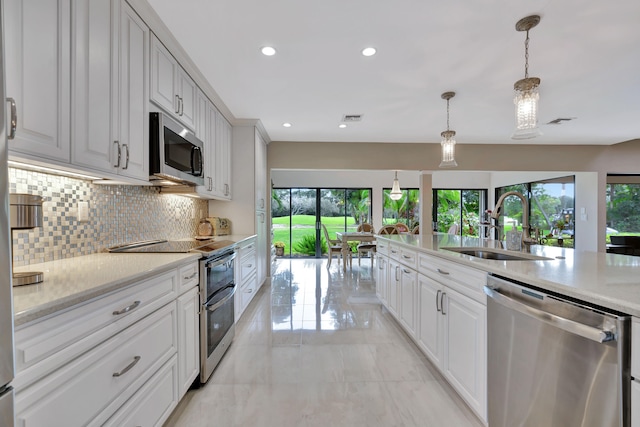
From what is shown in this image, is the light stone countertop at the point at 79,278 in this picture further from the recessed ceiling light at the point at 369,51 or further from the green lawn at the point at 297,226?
the green lawn at the point at 297,226

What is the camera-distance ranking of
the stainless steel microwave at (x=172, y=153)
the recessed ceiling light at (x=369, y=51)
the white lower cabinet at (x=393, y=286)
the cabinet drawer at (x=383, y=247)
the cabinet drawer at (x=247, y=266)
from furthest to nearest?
the cabinet drawer at (x=383, y=247)
the cabinet drawer at (x=247, y=266)
the white lower cabinet at (x=393, y=286)
the recessed ceiling light at (x=369, y=51)
the stainless steel microwave at (x=172, y=153)

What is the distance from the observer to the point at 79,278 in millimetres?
1129

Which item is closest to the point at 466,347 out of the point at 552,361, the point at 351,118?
the point at 552,361

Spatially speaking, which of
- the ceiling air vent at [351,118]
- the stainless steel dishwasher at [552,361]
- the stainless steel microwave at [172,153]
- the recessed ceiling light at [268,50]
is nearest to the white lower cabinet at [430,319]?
the stainless steel dishwasher at [552,361]

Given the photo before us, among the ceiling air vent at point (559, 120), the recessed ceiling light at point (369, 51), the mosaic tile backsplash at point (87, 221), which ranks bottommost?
the mosaic tile backsplash at point (87, 221)

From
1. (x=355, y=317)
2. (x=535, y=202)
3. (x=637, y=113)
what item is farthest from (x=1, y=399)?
(x=535, y=202)

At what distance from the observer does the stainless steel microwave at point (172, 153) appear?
194 centimetres

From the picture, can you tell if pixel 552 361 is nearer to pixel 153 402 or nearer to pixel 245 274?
pixel 153 402

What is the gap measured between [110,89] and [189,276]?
44.1 inches

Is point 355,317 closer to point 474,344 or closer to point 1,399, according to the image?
point 474,344

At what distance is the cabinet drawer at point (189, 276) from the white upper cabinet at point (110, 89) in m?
0.65

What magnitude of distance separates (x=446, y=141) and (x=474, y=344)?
2131 mm

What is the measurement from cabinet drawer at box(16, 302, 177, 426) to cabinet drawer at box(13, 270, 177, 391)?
0.03 m

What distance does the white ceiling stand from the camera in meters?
1.84
